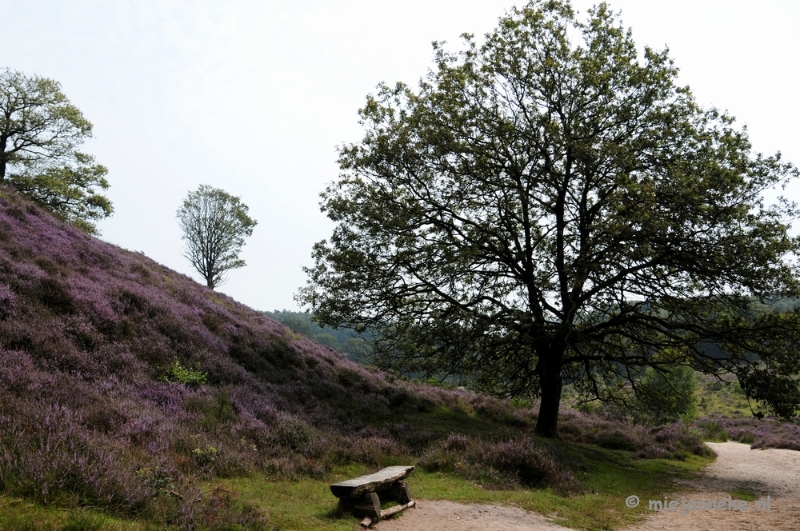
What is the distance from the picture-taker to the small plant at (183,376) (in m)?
11.5

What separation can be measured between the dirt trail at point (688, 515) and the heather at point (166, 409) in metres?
1.65

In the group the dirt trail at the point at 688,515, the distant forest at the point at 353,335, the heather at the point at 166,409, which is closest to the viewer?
the heather at the point at 166,409

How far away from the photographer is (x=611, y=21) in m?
16.3

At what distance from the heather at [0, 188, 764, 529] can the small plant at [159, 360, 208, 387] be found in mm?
39

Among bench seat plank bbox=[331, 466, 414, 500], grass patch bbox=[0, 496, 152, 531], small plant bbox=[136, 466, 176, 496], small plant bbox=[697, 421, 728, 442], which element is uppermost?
grass patch bbox=[0, 496, 152, 531]

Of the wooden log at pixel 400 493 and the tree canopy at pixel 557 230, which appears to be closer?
the wooden log at pixel 400 493

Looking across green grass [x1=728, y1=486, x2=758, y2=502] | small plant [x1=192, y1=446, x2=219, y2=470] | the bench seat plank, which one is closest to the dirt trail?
green grass [x1=728, y1=486, x2=758, y2=502]

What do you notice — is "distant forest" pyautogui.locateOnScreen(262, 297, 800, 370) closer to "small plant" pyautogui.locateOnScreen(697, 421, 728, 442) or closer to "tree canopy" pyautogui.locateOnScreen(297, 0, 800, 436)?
"tree canopy" pyautogui.locateOnScreen(297, 0, 800, 436)

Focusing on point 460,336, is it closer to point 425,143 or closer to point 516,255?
point 516,255

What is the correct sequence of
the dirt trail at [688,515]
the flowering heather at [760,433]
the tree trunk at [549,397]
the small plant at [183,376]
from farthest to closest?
1. the flowering heather at [760,433]
2. the tree trunk at [549,397]
3. the small plant at [183,376]
4. the dirt trail at [688,515]

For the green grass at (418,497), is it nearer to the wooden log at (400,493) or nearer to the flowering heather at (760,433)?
the wooden log at (400,493)

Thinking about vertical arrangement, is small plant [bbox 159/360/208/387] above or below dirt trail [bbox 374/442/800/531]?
above

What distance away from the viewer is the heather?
535cm

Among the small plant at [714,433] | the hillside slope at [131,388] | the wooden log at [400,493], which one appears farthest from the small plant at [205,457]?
the small plant at [714,433]
